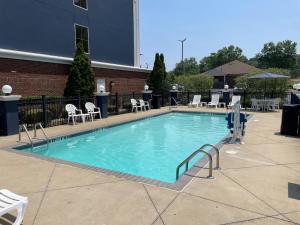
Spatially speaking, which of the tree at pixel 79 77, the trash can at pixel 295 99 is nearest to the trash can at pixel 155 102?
the tree at pixel 79 77

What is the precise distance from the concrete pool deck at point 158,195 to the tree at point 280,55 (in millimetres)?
67372

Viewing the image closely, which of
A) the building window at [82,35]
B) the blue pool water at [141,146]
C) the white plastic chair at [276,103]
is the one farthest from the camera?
the building window at [82,35]

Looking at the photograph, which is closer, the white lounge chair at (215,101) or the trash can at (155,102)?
the white lounge chair at (215,101)

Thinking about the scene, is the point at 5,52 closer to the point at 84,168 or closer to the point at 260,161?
the point at 84,168

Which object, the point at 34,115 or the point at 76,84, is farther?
the point at 76,84

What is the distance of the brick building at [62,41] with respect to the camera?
12133 millimetres

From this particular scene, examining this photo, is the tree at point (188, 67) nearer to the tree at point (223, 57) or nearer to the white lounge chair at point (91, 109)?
the tree at point (223, 57)

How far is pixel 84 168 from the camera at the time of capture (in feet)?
17.7

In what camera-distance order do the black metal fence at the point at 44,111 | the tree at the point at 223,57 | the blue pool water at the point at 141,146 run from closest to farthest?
the blue pool water at the point at 141,146, the black metal fence at the point at 44,111, the tree at the point at 223,57

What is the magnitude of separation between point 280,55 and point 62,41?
207 feet

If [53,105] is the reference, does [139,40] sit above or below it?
above

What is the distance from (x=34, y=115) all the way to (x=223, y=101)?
13258 millimetres

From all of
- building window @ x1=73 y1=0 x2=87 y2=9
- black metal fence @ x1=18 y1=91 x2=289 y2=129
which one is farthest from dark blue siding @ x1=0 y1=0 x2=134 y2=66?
black metal fence @ x1=18 y1=91 x2=289 y2=129

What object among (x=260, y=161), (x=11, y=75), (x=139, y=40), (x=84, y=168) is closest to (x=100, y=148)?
(x=84, y=168)
